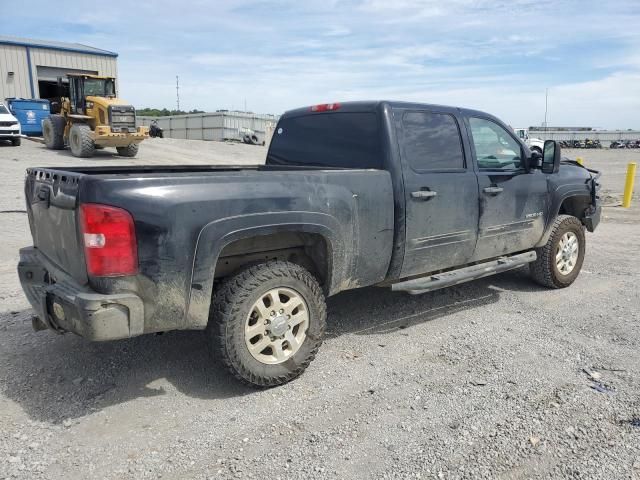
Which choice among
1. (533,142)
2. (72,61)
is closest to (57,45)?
(72,61)

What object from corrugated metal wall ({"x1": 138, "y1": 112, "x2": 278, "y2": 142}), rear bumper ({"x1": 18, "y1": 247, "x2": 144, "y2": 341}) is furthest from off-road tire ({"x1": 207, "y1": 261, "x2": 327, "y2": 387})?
corrugated metal wall ({"x1": 138, "y1": 112, "x2": 278, "y2": 142})

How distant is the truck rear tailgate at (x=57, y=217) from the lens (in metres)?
3.07

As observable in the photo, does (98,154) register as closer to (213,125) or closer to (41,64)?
(41,64)

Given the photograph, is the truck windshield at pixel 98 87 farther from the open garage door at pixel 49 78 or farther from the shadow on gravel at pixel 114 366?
the shadow on gravel at pixel 114 366

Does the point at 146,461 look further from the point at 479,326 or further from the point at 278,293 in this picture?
the point at 479,326

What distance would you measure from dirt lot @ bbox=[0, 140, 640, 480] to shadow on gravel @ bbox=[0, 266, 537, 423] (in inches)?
0.6

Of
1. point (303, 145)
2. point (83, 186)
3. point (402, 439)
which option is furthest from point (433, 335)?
point (83, 186)

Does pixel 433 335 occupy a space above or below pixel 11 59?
below

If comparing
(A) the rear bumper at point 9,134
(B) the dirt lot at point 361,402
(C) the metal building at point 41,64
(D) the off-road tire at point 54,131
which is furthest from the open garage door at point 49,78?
(B) the dirt lot at point 361,402

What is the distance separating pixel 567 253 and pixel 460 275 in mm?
1999

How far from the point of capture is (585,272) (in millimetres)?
6703

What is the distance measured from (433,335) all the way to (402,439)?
1638mm

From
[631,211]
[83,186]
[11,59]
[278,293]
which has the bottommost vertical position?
[631,211]

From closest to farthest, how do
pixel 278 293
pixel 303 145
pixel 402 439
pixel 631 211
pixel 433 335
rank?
pixel 402 439 < pixel 278 293 < pixel 433 335 < pixel 303 145 < pixel 631 211
